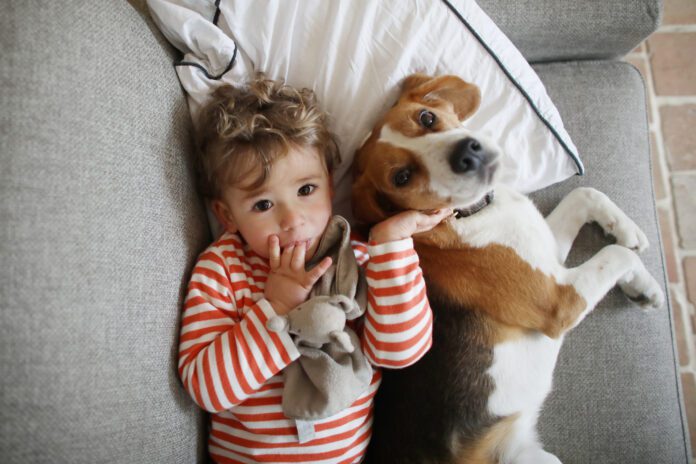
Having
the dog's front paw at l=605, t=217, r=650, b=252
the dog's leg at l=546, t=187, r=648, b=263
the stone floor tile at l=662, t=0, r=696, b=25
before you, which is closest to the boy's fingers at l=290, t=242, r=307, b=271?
the dog's leg at l=546, t=187, r=648, b=263

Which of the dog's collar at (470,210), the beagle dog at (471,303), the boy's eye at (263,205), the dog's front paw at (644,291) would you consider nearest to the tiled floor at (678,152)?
the dog's front paw at (644,291)

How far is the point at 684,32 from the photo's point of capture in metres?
2.76

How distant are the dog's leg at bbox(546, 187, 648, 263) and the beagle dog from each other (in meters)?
0.09

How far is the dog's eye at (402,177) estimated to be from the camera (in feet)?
4.42

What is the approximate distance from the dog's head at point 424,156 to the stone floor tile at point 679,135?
1.75 m

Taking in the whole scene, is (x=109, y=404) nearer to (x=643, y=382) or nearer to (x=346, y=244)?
(x=346, y=244)

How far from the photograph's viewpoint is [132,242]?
120cm

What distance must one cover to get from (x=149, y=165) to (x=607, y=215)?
149 centimetres

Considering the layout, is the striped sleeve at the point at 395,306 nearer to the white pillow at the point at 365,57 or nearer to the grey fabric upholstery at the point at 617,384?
the white pillow at the point at 365,57

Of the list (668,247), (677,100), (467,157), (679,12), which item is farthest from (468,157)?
(679,12)

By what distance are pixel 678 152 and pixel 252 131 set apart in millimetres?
2475

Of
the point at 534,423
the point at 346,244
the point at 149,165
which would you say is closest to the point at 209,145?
the point at 149,165

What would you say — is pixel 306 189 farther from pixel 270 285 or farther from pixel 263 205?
pixel 270 285

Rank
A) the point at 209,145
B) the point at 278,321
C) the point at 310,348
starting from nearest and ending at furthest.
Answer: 1. the point at 278,321
2. the point at 310,348
3. the point at 209,145
